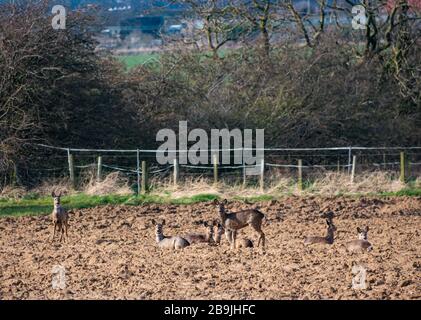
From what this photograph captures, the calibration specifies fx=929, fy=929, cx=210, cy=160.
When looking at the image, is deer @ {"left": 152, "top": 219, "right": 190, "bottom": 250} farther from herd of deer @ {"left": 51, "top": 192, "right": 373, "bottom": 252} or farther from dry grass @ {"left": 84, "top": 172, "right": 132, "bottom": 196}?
dry grass @ {"left": 84, "top": 172, "right": 132, "bottom": 196}

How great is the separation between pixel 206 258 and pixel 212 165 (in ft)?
40.7

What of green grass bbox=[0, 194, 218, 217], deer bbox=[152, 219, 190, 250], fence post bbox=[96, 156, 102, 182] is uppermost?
fence post bbox=[96, 156, 102, 182]

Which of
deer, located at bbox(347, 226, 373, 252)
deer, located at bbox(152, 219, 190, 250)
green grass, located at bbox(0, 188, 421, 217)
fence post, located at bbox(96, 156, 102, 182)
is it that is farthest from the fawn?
fence post, located at bbox(96, 156, 102, 182)

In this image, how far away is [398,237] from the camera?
1850 centimetres

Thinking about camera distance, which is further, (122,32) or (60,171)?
(122,32)

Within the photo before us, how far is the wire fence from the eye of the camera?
2683cm

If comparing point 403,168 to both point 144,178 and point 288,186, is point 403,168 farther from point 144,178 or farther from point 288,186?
point 144,178

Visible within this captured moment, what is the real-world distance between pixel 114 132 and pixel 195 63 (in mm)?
4718

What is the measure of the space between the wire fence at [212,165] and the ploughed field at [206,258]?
3724 mm

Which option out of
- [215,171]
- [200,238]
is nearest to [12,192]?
[215,171]

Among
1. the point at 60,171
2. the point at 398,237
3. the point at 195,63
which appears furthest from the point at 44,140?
the point at 398,237

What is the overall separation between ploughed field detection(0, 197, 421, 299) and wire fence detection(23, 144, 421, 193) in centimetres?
372

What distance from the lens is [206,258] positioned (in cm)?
1614
